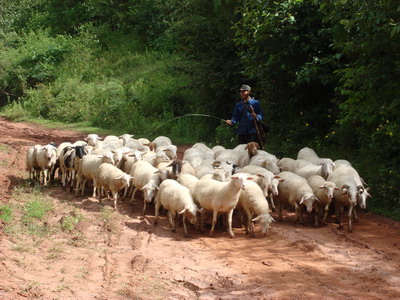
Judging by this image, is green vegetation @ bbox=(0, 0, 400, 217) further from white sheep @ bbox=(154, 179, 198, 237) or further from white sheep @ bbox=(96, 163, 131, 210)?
white sheep @ bbox=(96, 163, 131, 210)

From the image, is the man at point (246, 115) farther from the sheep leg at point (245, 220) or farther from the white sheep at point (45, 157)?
the white sheep at point (45, 157)

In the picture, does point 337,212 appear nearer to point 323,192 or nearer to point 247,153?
point 323,192

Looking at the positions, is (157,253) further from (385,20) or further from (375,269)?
(385,20)

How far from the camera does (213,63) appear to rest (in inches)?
770

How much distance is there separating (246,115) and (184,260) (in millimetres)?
5209

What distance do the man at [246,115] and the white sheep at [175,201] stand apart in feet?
9.81

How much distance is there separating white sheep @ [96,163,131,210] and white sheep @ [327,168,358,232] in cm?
380

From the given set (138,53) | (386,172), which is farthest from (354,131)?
(138,53)

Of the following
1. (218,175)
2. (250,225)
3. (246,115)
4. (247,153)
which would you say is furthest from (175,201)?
(246,115)

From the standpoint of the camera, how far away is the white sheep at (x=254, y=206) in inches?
364

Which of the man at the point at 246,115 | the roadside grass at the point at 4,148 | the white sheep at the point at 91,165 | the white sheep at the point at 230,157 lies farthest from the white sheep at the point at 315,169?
the roadside grass at the point at 4,148

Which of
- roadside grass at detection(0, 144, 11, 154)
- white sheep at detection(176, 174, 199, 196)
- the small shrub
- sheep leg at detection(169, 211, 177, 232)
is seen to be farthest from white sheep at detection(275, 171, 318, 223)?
the small shrub

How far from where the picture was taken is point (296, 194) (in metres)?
Answer: 10.1

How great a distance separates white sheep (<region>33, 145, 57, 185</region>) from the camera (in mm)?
12266
